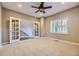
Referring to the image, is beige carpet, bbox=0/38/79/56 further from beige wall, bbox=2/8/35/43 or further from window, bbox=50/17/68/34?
beige wall, bbox=2/8/35/43

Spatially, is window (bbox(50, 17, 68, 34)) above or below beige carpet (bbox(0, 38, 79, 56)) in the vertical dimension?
above

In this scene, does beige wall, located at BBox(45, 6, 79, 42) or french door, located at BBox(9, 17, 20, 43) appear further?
french door, located at BBox(9, 17, 20, 43)

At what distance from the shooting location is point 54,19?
191 cm

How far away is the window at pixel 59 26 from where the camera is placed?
5.73ft

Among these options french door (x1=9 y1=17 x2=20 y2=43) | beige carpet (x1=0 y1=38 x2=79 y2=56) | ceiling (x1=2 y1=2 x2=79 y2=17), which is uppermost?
ceiling (x1=2 y1=2 x2=79 y2=17)

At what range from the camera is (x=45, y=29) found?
6.41 feet

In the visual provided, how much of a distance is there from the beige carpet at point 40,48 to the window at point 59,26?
215mm

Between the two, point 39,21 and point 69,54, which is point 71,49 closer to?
point 69,54

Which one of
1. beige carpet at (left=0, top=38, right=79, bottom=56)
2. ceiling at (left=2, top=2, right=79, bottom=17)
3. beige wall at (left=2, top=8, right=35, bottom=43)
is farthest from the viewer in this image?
beige wall at (left=2, top=8, right=35, bottom=43)

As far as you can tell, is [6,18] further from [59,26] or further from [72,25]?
[72,25]

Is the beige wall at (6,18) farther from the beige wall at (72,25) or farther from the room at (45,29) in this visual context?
the beige wall at (72,25)

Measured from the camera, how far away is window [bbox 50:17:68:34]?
1747 millimetres

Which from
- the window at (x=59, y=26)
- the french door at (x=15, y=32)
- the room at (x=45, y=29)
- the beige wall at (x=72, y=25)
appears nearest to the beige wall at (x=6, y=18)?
the room at (x=45, y=29)

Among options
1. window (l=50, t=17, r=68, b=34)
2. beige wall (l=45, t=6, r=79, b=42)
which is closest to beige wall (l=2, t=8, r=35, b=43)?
window (l=50, t=17, r=68, b=34)
